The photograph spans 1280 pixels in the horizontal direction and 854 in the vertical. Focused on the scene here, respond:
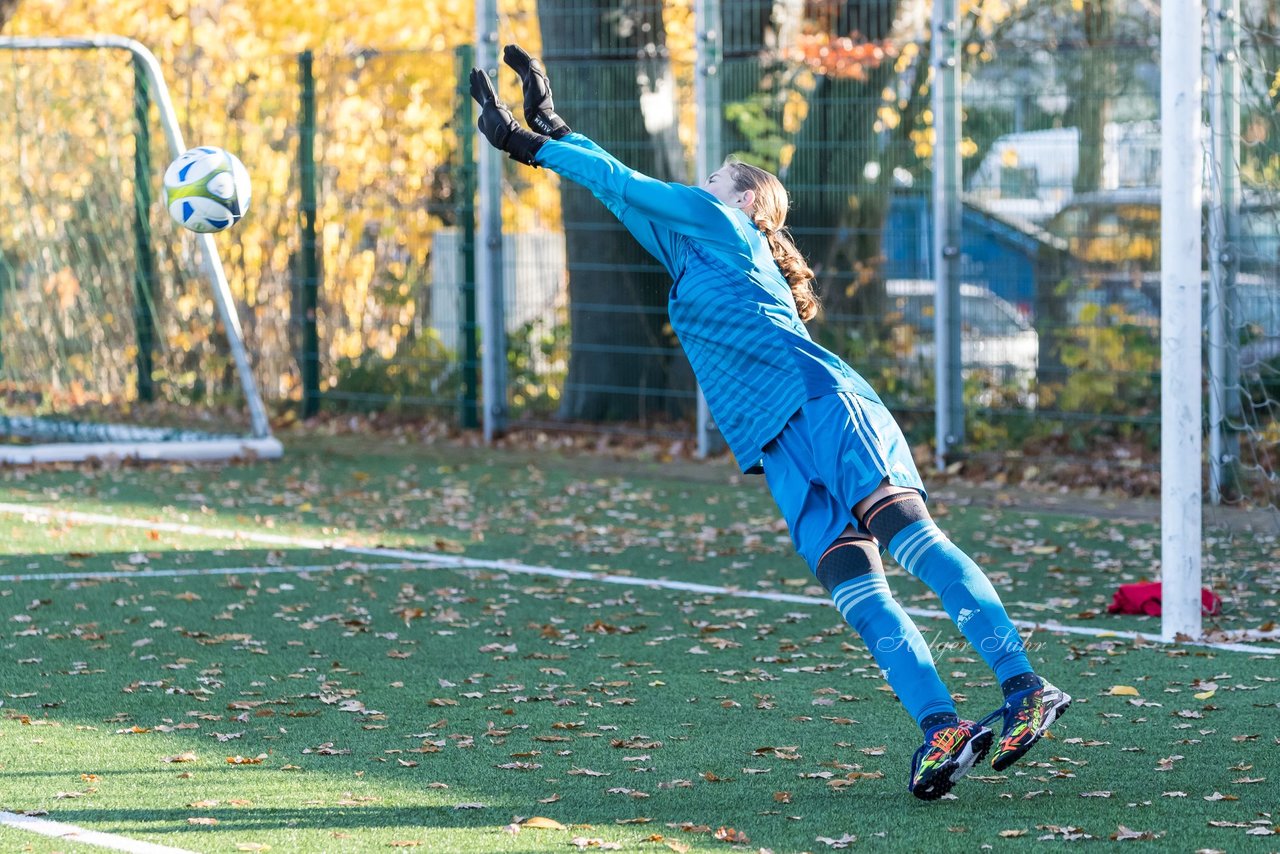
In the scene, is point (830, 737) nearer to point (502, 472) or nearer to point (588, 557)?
point (588, 557)

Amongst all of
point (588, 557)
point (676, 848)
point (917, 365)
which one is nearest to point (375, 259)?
point (917, 365)

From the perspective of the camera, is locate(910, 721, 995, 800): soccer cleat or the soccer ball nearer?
locate(910, 721, 995, 800): soccer cleat

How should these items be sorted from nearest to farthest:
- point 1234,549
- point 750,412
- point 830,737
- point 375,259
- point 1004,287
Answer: point 750,412
point 830,737
point 1234,549
point 1004,287
point 375,259

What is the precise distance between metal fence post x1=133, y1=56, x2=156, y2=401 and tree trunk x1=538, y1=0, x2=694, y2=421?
3247mm

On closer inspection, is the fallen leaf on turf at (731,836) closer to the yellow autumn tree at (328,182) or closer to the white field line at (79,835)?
the white field line at (79,835)

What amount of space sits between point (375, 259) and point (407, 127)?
1133 mm

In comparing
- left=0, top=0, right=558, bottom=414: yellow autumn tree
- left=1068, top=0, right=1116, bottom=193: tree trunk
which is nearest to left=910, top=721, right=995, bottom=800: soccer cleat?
left=1068, top=0, right=1116, bottom=193: tree trunk

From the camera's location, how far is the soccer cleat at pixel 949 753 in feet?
14.8

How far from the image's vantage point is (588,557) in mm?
8938

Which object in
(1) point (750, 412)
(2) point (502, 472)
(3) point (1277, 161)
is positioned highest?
(3) point (1277, 161)

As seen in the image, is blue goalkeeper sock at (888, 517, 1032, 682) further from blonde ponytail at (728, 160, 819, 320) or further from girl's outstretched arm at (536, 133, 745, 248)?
girl's outstretched arm at (536, 133, 745, 248)

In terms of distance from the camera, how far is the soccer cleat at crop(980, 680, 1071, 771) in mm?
4574

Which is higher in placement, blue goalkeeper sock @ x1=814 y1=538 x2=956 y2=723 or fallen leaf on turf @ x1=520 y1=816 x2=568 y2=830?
blue goalkeeper sock @ x1=814 y1=538 x2=956 y2=723

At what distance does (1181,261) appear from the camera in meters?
6.62
